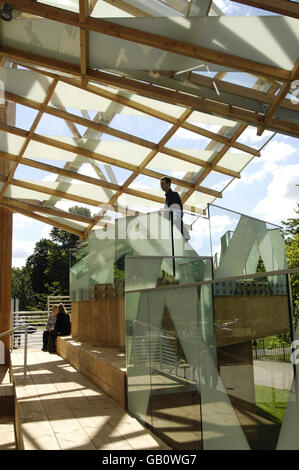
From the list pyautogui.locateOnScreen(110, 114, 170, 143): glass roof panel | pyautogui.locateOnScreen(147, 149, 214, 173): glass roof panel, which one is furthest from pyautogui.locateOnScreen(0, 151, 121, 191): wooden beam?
pyautogui.locateOnScreen(110, 114, 170, 143): glass roof panel

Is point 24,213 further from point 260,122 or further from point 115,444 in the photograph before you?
point 115,444

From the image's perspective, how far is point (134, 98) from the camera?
8820mm

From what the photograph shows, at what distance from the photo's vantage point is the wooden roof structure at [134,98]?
18.8 feet

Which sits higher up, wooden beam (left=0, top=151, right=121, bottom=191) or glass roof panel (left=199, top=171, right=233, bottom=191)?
wooden beam (left=0, top=151, right=121, bottom=191)

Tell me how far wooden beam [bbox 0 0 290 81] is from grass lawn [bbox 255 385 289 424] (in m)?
4.70

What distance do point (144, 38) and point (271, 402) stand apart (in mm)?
4921

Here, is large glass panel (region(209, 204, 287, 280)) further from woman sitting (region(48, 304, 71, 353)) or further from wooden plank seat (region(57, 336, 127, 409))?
woman sitting (region(48, 304, 71, 353))

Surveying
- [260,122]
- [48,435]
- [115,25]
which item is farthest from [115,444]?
[260,122]

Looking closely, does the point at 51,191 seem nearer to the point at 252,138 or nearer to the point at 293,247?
the point at 252,138

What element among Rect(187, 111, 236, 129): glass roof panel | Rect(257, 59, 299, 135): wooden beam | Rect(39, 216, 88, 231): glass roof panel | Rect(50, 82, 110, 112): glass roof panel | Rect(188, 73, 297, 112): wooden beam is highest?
Rect(50, 82, 110, 112): glass roof panel

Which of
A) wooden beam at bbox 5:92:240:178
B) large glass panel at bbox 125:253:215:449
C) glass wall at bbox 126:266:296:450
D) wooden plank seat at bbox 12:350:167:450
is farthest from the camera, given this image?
wooden beam at bbox 5:92:240:178

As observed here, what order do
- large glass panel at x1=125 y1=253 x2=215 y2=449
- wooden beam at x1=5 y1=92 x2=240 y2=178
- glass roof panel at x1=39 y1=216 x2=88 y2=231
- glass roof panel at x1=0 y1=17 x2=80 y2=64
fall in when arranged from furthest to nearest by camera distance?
A: 1. glass roof panel at x1=39 y1=216 x2=88 y2=231
2. wooden beam at x1=5 y1=92 x2=240 y2=178
3. glass roof panel at x1=0 y1=17 x2=80 y2=64
4. large glass panel at x1=125 y1=253 x2=215 y2=449

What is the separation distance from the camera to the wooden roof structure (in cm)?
573

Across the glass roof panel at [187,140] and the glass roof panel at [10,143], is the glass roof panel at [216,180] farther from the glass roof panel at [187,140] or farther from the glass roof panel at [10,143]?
the glass roof panel at [10,143]
